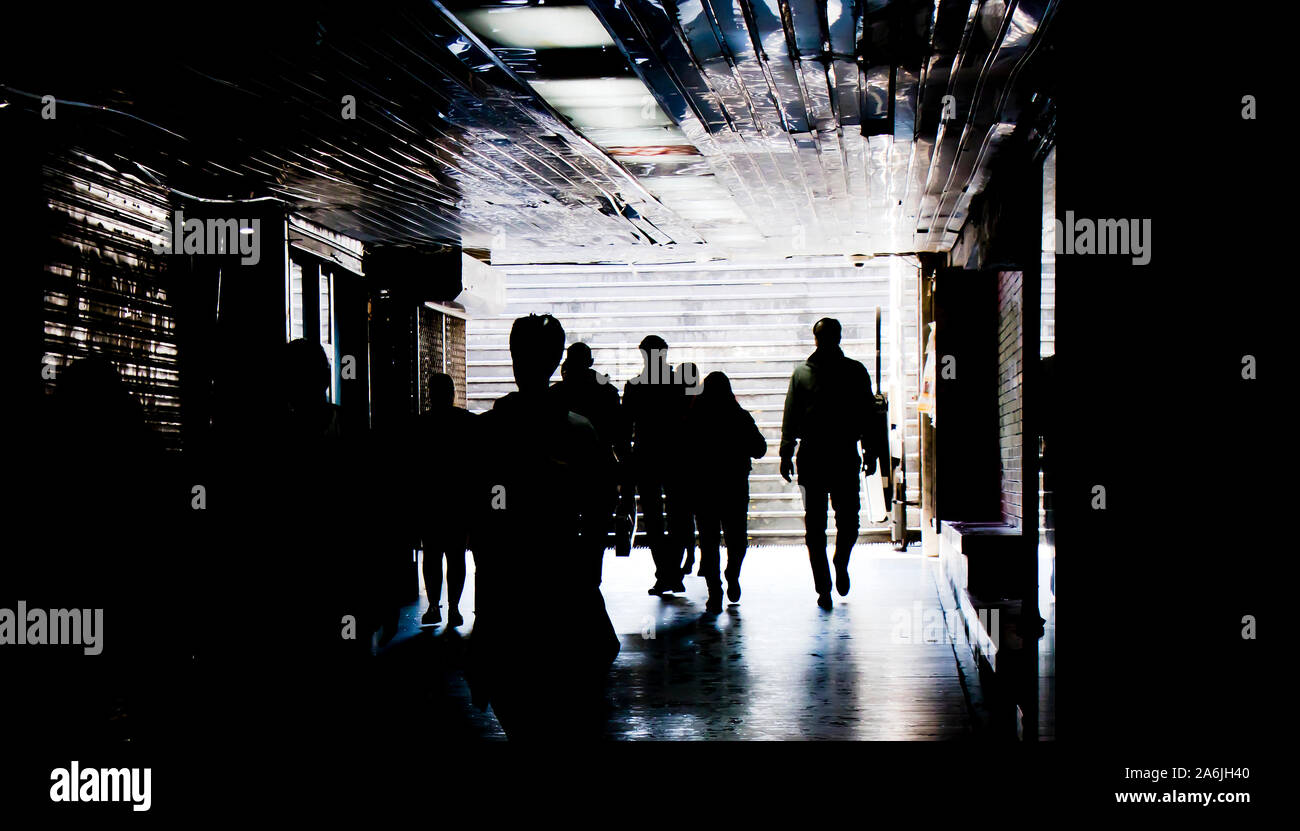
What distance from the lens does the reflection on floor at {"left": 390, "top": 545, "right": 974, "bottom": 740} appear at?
170 inches

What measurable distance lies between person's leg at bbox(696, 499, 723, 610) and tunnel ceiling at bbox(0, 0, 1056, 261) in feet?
7.49

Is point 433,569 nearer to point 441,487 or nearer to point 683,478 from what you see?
point 441,487

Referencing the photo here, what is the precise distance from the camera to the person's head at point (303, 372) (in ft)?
14.8

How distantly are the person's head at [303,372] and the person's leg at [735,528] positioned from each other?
3390 millimetres

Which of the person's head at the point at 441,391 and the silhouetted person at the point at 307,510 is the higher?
the person's head at the point at 441,391

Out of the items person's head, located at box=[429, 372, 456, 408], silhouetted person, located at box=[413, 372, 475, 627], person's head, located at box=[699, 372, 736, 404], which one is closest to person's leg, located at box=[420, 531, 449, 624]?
silhouetted person, located at box=[413, 372, 475, 627]

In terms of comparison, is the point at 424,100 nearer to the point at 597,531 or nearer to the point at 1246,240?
the point at 597,531

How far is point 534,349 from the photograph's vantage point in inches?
124

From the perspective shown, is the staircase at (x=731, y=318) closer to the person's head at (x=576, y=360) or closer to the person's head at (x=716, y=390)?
the person's head at (x=716, y=390)

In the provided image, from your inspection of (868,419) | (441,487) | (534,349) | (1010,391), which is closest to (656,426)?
(868,419)

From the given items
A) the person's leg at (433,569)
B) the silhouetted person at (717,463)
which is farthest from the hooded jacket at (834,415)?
the person's leg at (433,569)
